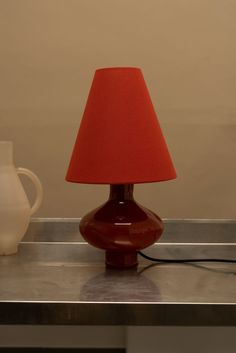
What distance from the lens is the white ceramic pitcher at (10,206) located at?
2.86ft

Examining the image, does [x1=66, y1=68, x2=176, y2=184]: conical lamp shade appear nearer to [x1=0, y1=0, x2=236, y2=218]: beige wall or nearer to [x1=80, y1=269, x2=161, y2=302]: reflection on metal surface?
[x1=80, y1=269, x2=161, y2=302]: reflection on metal surface

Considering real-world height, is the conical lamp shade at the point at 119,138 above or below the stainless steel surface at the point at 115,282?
above

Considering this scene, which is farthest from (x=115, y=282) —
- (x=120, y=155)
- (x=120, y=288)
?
(x=120, y=155)

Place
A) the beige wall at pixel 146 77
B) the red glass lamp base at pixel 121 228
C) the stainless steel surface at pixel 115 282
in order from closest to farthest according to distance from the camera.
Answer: the stainless steel surface at pixel 115 282 < the red glass lamp base at pixel 121 228 < the beige wall at pixel 146 77

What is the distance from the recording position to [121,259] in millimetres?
827

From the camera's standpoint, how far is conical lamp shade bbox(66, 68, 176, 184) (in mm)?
754

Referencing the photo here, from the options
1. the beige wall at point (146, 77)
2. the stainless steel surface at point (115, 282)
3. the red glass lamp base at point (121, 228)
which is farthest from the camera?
the beige wall at point (146, 77)

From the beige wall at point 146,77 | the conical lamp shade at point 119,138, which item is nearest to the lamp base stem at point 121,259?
the conical lamp shade at point 119,138

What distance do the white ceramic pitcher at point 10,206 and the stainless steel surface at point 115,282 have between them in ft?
0.13

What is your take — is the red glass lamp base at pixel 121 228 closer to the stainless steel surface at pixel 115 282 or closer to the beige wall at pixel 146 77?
the stainless steel surface at pixel 115 282

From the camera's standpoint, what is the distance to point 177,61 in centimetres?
109

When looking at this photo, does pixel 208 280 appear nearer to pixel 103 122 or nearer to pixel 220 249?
pixel 220 249

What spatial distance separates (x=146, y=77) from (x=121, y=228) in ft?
1.40

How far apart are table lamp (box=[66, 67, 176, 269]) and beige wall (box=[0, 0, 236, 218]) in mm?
291
